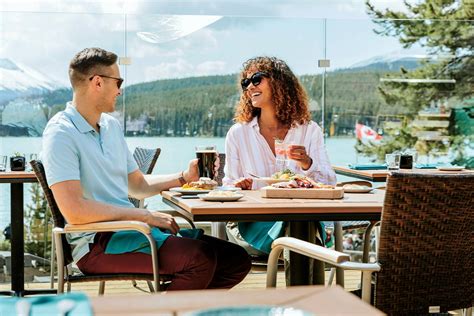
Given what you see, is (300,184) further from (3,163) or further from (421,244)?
(3,163)

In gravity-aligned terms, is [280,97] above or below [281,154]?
above

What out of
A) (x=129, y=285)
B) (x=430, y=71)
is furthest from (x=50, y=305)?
(x=430, y=71)

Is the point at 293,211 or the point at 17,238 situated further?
the point at 17,238

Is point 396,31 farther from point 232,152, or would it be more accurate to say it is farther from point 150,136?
point 232,152

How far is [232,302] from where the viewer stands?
1250 millimetres

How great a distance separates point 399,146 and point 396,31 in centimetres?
87

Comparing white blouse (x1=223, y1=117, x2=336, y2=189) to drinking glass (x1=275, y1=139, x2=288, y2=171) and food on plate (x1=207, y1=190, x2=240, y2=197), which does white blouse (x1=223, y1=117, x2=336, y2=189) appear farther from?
food on plate (x1=207, y1=190, x2=240, y2=197)

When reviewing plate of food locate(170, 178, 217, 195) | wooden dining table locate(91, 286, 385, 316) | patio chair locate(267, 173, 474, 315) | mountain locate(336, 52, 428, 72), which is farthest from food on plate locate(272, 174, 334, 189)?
mountain locate(336, 52, 428, 72)

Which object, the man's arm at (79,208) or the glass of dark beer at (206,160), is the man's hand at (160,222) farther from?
the glass of dark beer at (206,160)

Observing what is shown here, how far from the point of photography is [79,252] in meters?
3.37

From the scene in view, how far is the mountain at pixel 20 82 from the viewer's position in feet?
20.1

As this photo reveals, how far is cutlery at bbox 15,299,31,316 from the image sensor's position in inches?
49.0

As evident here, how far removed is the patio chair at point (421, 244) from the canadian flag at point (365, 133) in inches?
161

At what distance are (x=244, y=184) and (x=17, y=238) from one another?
6.43 ft
